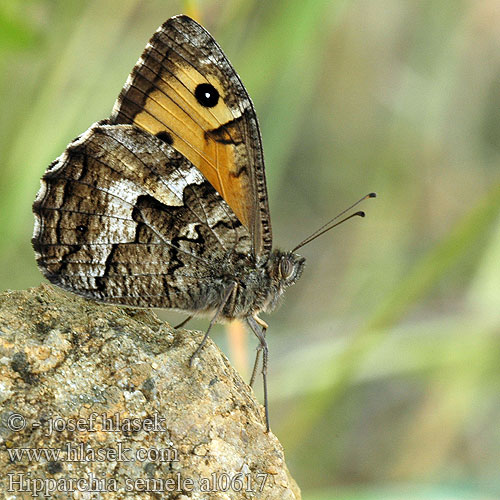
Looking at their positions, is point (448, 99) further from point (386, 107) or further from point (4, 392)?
point (4, 392)

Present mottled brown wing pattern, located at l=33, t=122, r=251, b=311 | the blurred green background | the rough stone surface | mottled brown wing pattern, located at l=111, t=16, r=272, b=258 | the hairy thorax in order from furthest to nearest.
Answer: the blurred green background → mottled brown wing pattern, located at l=111, t=16, r=272, b=258 → the hairy thorax → mottled brown wing pattern, located at l=33, t=122, r=251, b=311 → the rough stone surface

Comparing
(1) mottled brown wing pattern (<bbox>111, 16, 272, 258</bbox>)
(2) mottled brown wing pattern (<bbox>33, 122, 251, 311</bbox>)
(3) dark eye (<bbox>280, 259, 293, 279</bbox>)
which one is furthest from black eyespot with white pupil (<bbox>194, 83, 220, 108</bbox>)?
(3) dark eye (<bbox>280, 259, 293, 279</bbox>)

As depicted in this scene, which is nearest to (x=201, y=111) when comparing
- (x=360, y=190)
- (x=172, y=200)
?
(x=172, y=200)

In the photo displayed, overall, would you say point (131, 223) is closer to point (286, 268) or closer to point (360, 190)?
point (286, 268)

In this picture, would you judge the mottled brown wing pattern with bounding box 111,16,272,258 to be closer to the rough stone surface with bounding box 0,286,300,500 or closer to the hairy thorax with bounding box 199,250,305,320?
the hairy thorax with bounding box 199,250,305,320

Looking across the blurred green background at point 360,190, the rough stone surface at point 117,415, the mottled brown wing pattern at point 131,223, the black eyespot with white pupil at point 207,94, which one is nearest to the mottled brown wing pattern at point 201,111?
the black eyespot with white pupil at point 207,94

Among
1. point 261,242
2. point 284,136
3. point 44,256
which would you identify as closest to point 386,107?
point 284,136

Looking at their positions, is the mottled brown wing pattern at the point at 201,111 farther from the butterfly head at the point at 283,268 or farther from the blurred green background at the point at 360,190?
the blurred green background at the point at 360,190
